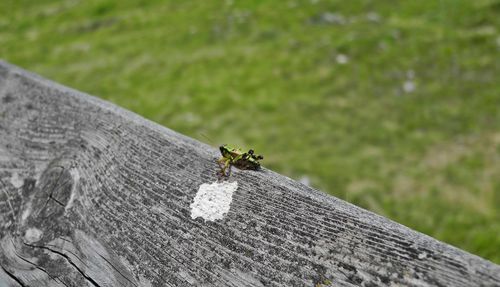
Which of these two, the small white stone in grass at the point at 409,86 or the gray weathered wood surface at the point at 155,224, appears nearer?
the gray weathered wood surface at the point at 155,224

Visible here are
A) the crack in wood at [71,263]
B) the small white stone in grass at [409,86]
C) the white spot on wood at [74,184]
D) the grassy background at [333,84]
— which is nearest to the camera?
the crack in wood at [71,263]

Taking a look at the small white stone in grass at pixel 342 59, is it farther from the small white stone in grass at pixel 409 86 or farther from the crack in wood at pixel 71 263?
the crack in wood at pixel 71 263

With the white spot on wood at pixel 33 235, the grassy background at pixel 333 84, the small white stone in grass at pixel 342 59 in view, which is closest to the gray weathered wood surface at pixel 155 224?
the white spot on wood at pixel 33 235

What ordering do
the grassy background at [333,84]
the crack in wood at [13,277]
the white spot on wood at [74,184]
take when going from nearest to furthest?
the crack in wood at [13,277]
the white spot on wood at [74,184]
the grassy background at [333,84]

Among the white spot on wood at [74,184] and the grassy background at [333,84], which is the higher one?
the grassy background at [333,84]

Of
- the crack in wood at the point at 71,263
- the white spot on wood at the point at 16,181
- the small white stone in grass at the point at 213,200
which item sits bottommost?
the crack in wood at the point at 71,263

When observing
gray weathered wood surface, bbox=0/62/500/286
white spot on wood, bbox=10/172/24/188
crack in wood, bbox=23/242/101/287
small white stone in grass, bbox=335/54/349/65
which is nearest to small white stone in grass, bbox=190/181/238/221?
gray weathered wood surface, bbox=0/62/500/286

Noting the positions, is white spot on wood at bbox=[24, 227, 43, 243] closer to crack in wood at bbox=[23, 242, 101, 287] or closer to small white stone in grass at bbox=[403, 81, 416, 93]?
crack in wood at bbox=[23, 242, 101, 287]
